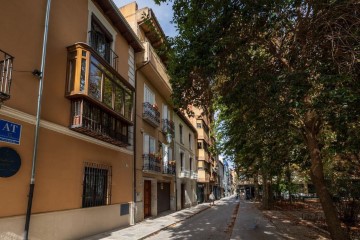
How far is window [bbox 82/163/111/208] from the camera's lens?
38.7 feet

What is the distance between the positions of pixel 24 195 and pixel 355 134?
10207 mm

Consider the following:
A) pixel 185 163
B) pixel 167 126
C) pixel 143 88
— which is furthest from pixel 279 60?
pixel 185 163

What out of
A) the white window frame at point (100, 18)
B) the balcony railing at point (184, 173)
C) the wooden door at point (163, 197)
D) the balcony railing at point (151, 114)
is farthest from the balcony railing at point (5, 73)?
the balcony railing at point (184, 173)

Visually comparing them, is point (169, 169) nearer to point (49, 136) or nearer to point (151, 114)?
point (151, 114)

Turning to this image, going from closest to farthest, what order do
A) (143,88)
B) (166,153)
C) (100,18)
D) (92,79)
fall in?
(92,79)
(100,18)
(143,88)
(166,153)

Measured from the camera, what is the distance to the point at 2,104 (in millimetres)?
7867

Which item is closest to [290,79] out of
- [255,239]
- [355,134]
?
[355,134]

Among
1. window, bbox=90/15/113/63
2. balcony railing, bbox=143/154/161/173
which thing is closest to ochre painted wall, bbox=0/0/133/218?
window, bbox=90/15/113/63

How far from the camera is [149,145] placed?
19531 mm

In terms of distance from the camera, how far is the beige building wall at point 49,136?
27.4 feet

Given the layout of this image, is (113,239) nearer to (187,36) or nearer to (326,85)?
(187,36)

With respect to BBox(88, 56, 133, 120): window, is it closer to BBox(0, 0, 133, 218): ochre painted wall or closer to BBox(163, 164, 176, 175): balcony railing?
BBox(0, 0, 133, 218): ochre painted wall

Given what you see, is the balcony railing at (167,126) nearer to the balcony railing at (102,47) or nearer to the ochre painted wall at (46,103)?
the balcony railing at (102,47)

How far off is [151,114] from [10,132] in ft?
38.4
